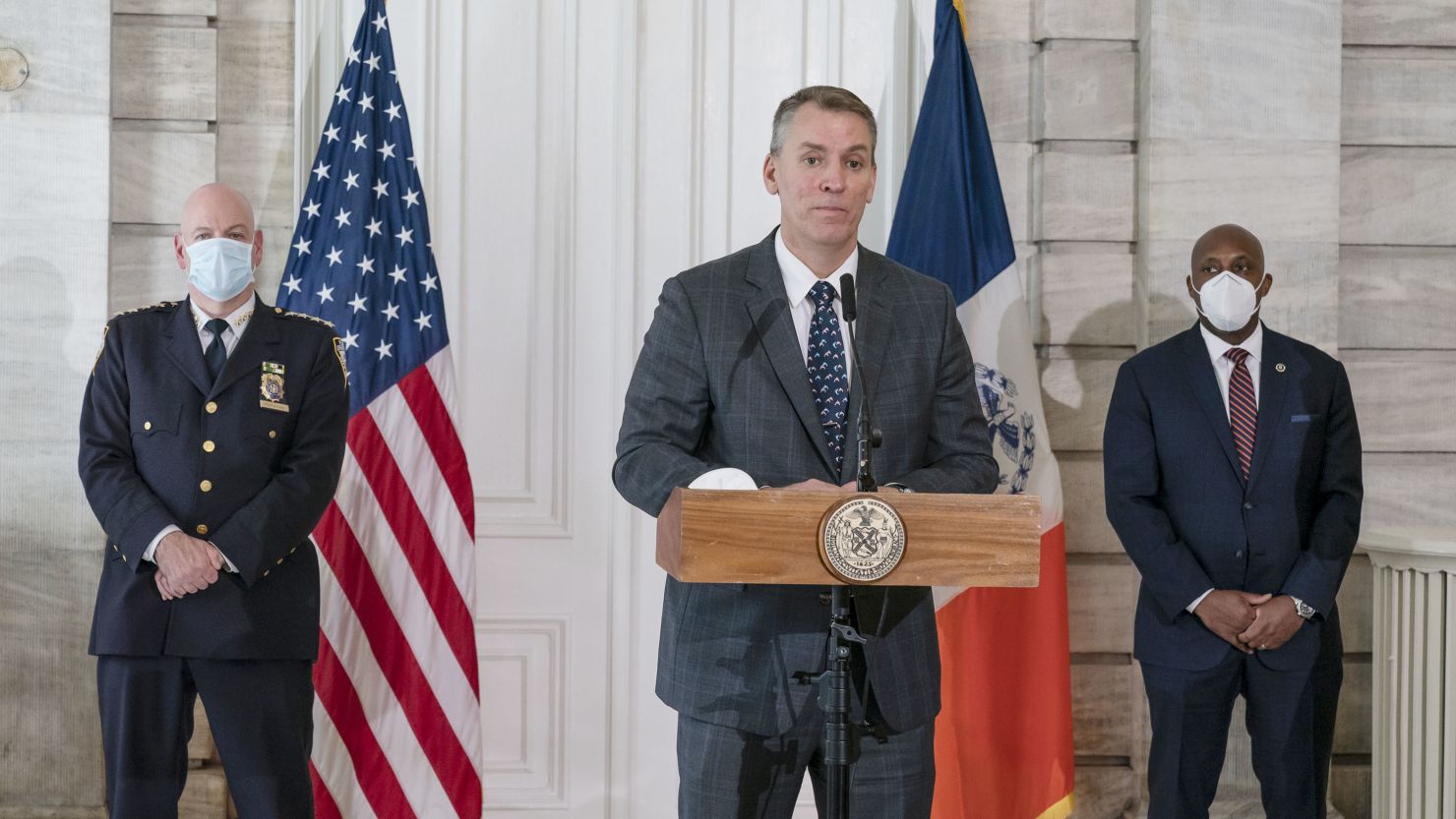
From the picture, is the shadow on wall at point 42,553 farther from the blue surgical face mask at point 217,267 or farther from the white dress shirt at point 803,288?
the white dress shirt at point 803,288

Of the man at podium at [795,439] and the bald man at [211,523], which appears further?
Result: the bald man at [211,523]

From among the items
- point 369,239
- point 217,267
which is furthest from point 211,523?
point 369,239

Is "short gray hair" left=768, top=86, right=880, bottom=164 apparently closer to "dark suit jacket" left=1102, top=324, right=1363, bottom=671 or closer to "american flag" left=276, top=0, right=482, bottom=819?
"dark suit jacket" left=1102, top=324, right=1363, bottom=671

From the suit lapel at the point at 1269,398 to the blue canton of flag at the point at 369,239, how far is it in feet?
7.53

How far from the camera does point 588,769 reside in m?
4.37

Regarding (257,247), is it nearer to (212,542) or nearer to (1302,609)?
(212,542)

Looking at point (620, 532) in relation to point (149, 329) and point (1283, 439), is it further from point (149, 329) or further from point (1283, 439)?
point (1283, 439)

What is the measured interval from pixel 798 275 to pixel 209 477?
161 centimetres

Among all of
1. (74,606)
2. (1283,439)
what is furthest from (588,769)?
(1283,439)

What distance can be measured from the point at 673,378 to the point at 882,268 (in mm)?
448

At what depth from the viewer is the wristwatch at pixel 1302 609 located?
3.42 metres

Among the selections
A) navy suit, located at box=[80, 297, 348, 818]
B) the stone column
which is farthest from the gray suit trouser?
the stone column

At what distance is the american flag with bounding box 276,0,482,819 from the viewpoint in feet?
12.7

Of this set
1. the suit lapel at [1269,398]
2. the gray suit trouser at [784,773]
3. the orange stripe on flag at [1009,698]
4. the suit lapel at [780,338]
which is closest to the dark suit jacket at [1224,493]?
the suit lapel at [1269,398]
